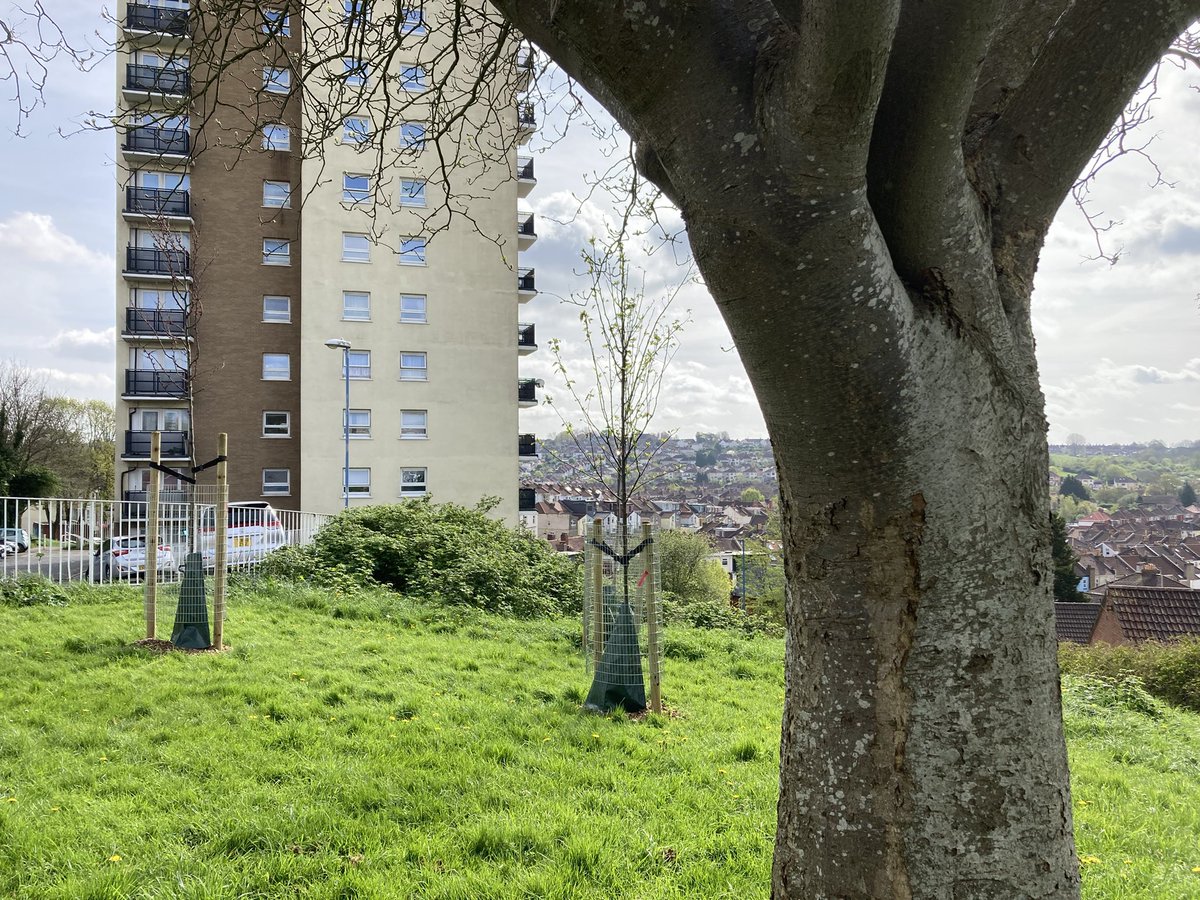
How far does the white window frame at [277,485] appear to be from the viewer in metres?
31.5

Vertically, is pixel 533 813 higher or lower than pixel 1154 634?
higher

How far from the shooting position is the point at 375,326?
32812 mm

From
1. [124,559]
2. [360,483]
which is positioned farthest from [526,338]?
[124,559]

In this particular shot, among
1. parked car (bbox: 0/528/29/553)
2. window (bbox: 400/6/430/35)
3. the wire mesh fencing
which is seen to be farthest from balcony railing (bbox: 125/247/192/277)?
window (bbox: 400/6/430/35)

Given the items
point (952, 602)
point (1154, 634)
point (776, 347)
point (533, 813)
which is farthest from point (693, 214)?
point (1154, 634)

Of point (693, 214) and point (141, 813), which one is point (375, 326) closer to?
point (141, 813)

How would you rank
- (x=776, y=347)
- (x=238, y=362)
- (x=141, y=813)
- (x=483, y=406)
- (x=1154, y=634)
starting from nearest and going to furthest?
(x=776, y=347), (x=141, y=813), (x=1154, y=634), (x=238, y=362), (x=483, y=406)

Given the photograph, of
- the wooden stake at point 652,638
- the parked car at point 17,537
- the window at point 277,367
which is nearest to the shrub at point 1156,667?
the wooden stake at point 652,638

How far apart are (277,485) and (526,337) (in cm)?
1271

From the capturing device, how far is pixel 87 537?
475 inches

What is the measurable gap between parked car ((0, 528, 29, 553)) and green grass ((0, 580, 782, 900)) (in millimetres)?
3734

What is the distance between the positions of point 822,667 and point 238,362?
33657 millimetres

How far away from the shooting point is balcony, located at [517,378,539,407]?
35.0 meters

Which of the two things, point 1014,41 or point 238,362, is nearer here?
point 1014,41
